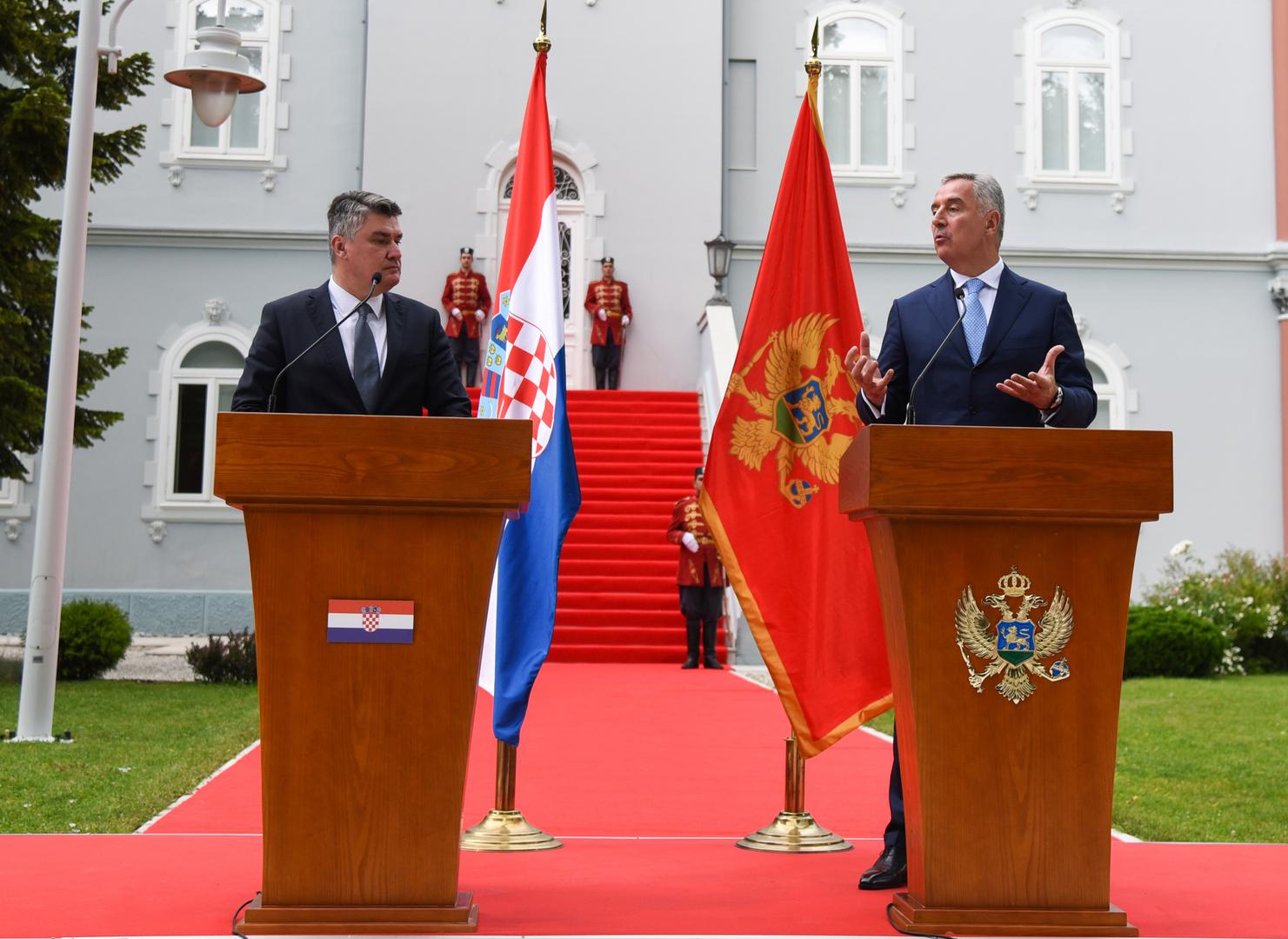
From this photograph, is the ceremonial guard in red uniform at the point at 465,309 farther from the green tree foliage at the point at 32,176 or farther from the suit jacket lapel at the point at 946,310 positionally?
the suit jacket lapel at the point at 946,310

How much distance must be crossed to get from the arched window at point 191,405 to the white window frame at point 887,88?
29.4ft

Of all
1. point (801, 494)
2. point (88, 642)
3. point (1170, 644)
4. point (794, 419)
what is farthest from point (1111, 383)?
point (801, 494)

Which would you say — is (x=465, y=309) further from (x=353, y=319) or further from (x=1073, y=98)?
(x=353, y=319)

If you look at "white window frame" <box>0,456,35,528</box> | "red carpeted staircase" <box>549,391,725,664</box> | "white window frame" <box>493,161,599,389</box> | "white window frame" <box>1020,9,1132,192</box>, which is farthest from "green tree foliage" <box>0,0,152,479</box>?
"white window frame" <box>1020,9,1132,192</box>

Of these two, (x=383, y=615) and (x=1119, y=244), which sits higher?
(x=1119, y=244)

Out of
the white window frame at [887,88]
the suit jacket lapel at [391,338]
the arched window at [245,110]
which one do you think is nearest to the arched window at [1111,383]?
the white window frame at [887,88]

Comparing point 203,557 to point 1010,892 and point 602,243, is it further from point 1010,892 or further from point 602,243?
point 1010,892

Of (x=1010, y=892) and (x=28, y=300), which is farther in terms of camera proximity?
(x=28, y=300)

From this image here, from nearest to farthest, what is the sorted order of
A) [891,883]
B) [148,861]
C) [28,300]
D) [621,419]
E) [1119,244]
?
1. [891,883]
2. [148,861]
3. [28,300]
4. [621,419]
5. [1119,244]

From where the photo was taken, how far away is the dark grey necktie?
16.2 feet

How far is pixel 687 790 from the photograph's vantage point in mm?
7754

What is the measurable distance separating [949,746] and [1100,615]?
1.83 ft

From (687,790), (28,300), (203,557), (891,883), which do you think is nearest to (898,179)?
(203,557)

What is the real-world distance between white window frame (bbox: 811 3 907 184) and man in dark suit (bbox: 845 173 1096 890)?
55.3 ft
